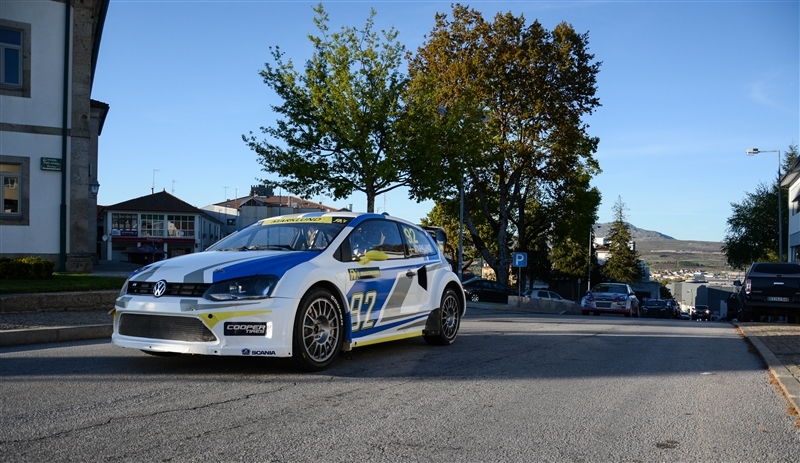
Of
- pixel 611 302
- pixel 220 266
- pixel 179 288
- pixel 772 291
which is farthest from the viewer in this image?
pixel 611 302

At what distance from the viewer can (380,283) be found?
859 centimetres

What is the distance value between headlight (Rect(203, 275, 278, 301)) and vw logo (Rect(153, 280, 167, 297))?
17.7 inches

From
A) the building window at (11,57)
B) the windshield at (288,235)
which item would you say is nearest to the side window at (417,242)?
the windshield at (288,235)

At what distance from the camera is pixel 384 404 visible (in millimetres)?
5977

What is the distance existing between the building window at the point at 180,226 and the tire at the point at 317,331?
8333cm

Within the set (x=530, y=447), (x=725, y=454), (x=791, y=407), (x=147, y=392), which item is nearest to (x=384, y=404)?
(x=530, y=447)

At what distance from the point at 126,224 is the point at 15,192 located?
7055cm

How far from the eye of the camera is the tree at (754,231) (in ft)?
193

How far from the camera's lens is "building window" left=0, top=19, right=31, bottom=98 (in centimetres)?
2028

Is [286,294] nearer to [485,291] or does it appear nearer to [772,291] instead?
[772,291]

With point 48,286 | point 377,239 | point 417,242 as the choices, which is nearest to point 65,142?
point 48,286

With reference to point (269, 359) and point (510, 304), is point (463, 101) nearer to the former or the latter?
point (510, 304)

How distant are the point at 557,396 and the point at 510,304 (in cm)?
2572

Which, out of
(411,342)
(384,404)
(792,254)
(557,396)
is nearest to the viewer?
(384,404)
